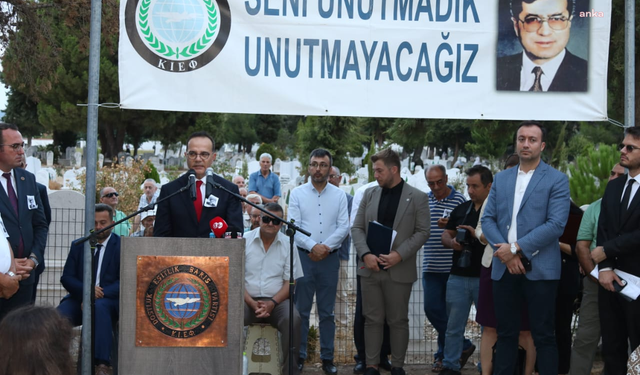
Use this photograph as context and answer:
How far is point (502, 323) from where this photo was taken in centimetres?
529

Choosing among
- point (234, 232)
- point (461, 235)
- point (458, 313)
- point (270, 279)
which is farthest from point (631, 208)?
point (270, 279)

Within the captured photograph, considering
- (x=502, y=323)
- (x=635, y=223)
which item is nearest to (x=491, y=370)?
(x=502, y=323)

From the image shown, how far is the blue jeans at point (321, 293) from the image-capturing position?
6766 millimetres

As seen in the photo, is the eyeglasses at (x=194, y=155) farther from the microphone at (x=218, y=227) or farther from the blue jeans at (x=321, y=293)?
the blue jeans at (x=321, y=293)

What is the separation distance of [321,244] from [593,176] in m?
7.69

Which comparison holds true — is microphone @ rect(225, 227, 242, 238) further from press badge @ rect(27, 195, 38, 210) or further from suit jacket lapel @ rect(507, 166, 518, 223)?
suit jacket lapel @ rect(507, 166, 518, 223)

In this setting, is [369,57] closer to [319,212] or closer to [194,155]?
[194,155]

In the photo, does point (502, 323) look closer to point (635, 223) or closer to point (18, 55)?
point (635, 223)

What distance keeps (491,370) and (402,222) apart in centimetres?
150

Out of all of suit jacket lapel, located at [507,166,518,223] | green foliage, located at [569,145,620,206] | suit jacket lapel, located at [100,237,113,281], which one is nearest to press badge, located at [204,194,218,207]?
suit jacket lapel, located at [100,237,113,281]

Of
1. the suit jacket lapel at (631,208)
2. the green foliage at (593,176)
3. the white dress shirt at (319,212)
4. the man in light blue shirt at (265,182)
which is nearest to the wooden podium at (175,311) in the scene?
the white dress shirt at (319,212)

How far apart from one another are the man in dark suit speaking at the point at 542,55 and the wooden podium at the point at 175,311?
2701 mm

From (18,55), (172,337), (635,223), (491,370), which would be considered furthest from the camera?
(18,55)

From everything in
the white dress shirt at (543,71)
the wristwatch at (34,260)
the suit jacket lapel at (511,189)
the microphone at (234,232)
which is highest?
the white dress shirt at (543,71)
